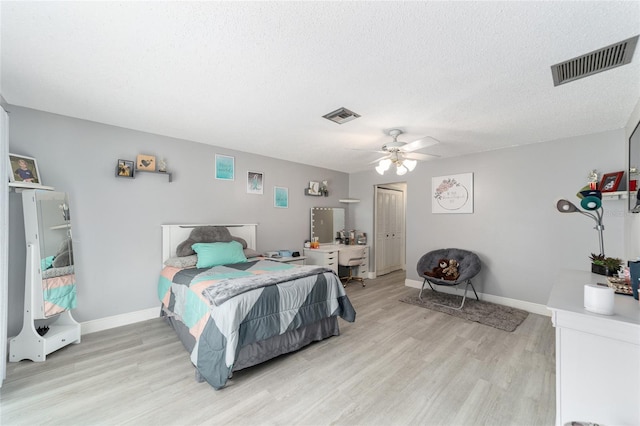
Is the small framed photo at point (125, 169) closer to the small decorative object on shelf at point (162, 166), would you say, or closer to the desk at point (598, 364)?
the small decorative object on shelf at point (162, 166)

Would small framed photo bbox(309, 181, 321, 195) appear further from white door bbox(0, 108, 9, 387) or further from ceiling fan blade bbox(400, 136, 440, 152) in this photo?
white door bbox(0, 108, 9, 387)

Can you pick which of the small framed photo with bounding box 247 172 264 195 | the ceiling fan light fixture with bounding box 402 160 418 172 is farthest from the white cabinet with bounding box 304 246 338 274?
the ceiling fan light fixture with bounding box 402 160 418 172

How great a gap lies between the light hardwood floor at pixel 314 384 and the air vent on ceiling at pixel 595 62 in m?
2.49

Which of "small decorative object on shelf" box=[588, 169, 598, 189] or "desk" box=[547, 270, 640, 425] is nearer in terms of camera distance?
"desk" box=[547, 270, 640, 425]

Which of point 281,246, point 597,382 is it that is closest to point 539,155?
point 597,382

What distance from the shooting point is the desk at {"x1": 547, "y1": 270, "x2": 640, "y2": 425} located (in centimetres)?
121

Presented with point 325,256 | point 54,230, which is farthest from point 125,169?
point 325,256

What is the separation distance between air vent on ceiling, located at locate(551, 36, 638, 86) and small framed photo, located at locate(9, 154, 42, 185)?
475cm

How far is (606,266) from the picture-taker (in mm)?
2244

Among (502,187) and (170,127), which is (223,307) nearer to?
(170,127)

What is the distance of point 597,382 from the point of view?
130cm

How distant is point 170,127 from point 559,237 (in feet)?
17.8

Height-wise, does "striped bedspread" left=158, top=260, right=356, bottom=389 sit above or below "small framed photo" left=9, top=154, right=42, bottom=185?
below

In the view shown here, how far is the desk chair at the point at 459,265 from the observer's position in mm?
3834
